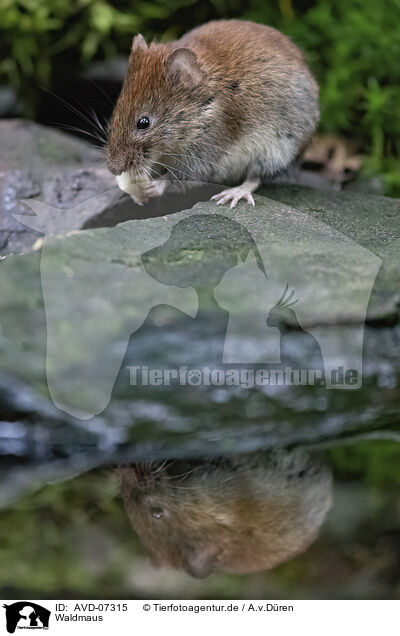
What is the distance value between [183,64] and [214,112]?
11.5 inches

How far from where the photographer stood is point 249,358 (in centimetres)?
282

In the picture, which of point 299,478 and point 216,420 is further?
point 216,420

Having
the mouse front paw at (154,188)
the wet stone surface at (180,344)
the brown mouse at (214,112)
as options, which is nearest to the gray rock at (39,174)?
the mouse front paw at (154,188)

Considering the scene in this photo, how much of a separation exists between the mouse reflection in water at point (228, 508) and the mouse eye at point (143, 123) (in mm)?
1586

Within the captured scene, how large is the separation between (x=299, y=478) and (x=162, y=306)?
0.82 m

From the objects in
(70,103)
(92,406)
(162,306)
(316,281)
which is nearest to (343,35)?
(70,103)

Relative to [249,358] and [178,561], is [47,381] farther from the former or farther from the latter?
[178,561]

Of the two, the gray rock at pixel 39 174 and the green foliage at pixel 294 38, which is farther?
the green foliage at pixel 294 38

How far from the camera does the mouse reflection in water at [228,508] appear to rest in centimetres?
214

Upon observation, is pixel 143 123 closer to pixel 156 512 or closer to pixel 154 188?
pixel 154 188

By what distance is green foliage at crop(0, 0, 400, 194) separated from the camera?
182 inches

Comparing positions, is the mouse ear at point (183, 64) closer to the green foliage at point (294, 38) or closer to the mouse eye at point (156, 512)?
the green foliage at point (294, 38)
